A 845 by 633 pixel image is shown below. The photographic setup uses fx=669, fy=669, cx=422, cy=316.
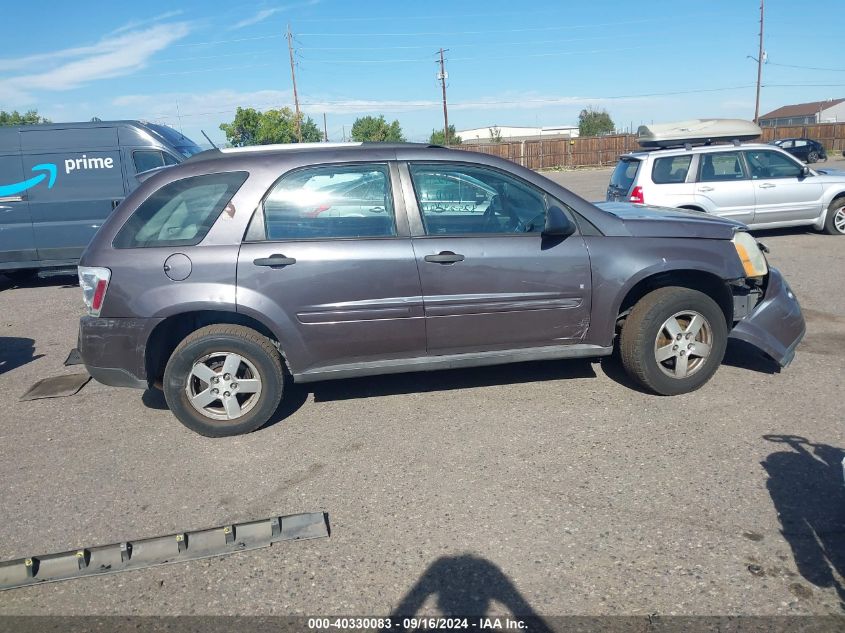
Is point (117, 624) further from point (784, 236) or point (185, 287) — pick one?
point (784, 236)

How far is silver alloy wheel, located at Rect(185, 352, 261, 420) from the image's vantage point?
4.30 meters

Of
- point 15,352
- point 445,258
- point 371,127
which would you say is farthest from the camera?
point 371,127

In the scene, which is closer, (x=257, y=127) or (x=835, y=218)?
(x=835, y=218)

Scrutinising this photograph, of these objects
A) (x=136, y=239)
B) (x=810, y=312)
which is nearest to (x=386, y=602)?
(x=136, y=239)

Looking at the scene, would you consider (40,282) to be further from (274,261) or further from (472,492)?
(472,492)

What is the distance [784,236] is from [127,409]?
11149mm

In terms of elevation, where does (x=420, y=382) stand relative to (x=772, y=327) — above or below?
below

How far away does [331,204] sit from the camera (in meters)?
4.37

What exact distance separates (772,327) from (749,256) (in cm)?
57

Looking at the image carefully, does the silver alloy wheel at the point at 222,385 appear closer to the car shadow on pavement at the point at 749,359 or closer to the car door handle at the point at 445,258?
the car door handle at the point at 445,258

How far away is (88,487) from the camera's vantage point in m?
3.84

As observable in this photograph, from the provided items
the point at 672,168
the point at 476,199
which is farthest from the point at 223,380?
the point at 672,168

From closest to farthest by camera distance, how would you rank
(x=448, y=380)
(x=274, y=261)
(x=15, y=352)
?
(x=274, y=261)
(x=448, y=380)
(x=15, y=352)

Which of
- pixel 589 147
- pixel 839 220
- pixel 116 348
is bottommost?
pixel 839 220
